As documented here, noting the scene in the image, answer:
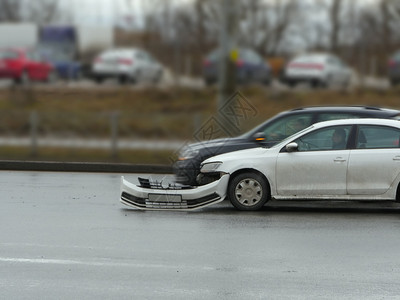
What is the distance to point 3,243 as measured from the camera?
33.6 ft

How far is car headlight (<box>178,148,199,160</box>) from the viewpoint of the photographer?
1508 cm

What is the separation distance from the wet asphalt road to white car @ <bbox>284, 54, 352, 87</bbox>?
73.7 feet

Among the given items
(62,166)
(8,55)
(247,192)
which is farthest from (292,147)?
(8,55)

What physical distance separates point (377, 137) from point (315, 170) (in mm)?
1049

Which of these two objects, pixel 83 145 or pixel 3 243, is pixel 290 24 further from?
pixel 3 243

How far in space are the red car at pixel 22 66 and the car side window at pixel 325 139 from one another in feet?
87.7

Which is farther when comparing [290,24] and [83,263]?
[290,24]

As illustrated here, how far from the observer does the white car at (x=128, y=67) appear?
37594 millimetres

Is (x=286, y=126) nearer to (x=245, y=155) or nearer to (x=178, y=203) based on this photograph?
(x=245, y=155)

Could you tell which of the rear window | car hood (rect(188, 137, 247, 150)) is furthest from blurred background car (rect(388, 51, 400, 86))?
car hood (rect(188, 137, 247, 150))

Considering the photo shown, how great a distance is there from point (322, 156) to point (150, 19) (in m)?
29.7

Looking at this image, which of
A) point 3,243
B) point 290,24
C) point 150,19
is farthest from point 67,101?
point 3,243

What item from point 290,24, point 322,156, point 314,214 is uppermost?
point 290,24

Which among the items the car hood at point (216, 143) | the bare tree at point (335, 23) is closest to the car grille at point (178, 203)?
the car hood at point (216, 143)
